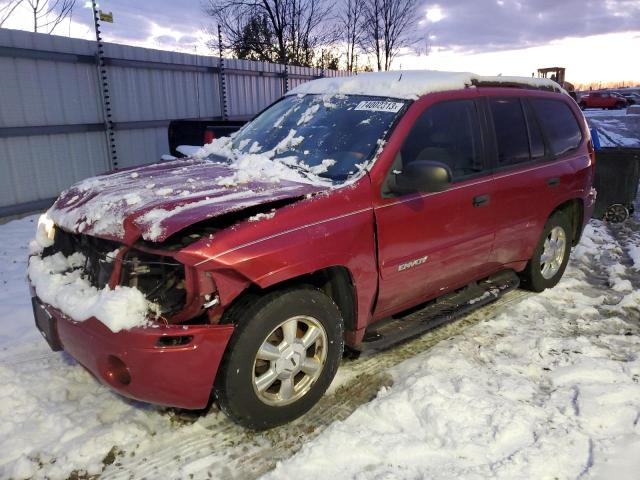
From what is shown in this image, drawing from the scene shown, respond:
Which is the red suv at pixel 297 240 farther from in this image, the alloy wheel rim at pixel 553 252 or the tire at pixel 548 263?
the alloy wheel rim at pixel 553 252

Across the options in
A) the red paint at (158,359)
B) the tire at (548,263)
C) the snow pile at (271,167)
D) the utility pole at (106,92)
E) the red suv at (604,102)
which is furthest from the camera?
the red suv at (604,102)

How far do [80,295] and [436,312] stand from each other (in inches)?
91.9

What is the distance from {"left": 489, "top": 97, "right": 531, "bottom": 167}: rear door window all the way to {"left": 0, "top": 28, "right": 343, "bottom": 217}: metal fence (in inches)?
264

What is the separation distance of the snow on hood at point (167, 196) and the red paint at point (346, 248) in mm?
22

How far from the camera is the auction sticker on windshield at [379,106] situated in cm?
348

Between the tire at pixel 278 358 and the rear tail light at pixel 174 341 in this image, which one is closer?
the rear tail light at pixel 174 341

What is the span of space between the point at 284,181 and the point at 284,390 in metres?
1.22

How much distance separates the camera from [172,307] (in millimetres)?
2539

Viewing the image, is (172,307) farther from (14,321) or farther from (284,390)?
(14,321)

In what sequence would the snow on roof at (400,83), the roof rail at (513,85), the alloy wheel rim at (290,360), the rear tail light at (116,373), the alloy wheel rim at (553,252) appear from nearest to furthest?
the rear tail light at (116,373), the alloy wheel rim at (290,360), the snow on roof at (400,83), the roof rail at (513,85), the alloy wheel rim at (553,252)

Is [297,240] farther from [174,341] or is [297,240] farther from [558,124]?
[558,124]

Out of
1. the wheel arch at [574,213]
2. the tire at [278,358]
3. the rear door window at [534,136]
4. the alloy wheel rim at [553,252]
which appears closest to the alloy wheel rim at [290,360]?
the tire at [278,358]

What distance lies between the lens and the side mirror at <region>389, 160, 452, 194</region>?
304 cm

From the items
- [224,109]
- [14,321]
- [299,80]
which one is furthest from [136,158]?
[299,80]
